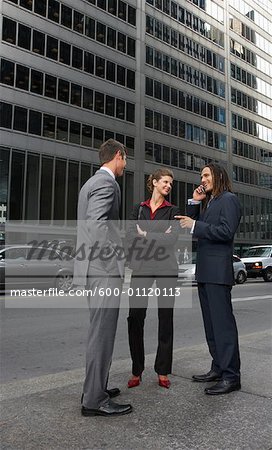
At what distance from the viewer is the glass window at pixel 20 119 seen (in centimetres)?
2906

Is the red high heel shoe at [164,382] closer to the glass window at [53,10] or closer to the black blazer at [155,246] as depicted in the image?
the black blazer at [155,246]

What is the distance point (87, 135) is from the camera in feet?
109

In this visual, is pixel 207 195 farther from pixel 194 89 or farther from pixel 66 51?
pixel 194 89

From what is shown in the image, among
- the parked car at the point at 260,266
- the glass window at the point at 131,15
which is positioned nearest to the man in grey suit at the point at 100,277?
the parked car at the point at 260,266

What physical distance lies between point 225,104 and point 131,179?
17.5 metres

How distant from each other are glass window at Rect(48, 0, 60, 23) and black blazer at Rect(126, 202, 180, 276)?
101ft

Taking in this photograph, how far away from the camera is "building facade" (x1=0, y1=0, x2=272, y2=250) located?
2953 centimetres

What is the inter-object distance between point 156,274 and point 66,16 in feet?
105

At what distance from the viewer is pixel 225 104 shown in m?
48.0

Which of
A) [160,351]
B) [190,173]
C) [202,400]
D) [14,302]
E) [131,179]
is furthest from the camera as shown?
[190,173]

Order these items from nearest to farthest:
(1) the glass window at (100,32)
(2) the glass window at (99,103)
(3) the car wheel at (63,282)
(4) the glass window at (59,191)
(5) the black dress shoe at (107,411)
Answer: (5) the black dress shoe at (107,411) < (3) the car wheel at (63,282) < (4) the glass window at (59,191) < (2) the glass window at (99,103) < (1) the glass window at (100,32)

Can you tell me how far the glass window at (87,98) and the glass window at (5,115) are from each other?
Result: 6201mm

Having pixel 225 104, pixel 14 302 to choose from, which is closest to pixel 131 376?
pixel 14 302

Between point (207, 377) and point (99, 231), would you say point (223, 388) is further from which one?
point (99, 231)
